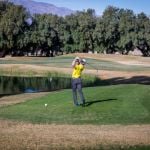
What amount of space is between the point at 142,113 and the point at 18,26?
3266 inches

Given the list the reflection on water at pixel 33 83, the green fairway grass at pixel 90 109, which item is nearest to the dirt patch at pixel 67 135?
the green fairway grass at pixel 90 109

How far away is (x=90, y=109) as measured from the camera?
995 inches

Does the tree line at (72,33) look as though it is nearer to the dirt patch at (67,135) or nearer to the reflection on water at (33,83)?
the reflection on water at (33,83)

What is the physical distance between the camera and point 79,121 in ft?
75.1

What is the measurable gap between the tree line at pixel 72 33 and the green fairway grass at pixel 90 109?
78165 millimetres

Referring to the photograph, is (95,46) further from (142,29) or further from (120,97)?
(120,97)

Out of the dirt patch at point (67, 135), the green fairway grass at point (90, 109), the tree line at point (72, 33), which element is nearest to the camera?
the dirt patch at point (67, 135)

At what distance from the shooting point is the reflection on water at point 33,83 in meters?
49.0

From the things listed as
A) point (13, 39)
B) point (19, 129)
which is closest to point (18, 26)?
point (13, 39)

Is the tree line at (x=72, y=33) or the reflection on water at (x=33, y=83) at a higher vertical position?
the tree line at (x=72, y=33)

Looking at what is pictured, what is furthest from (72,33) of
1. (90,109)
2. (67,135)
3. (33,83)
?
(67,135)

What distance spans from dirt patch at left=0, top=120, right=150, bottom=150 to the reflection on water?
87.9 ft

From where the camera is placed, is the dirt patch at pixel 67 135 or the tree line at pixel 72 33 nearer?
the dirt patch at pixel 67 135

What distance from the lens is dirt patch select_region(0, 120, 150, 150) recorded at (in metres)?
17.5
